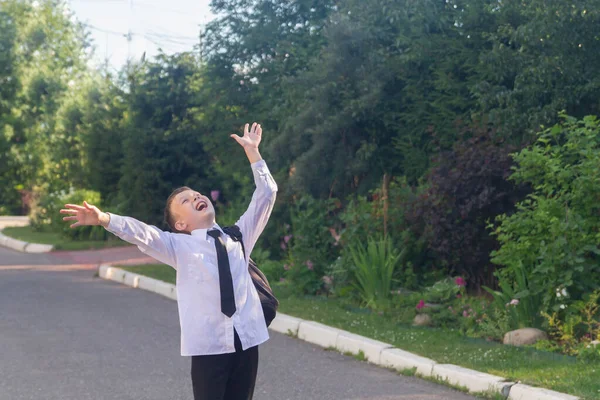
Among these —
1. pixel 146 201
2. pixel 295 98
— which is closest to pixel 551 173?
pixel 295 98

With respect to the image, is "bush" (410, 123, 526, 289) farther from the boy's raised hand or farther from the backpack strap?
the backpack strap

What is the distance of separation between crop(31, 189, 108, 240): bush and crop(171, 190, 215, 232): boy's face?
20.4 meters

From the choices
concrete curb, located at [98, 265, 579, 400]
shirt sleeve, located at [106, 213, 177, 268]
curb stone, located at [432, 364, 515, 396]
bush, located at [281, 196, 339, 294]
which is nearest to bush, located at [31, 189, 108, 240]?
bush, located at [281, 196, 339, 294]

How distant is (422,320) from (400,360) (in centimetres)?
202

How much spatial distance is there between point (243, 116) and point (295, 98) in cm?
340

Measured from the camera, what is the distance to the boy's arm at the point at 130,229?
13.4 feet

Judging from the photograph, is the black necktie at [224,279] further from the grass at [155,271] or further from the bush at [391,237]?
the grass at [155,271]

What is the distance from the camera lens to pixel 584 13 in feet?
35.0

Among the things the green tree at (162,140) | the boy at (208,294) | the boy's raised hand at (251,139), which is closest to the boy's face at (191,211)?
the boy at (208,294)

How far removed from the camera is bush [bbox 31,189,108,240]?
24797mm

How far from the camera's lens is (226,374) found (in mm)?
4336

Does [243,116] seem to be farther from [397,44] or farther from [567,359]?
[567,359]

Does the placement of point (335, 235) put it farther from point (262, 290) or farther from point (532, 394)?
point (262, 290)

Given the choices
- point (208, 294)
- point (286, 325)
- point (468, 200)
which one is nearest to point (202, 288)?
point (208, 294)
